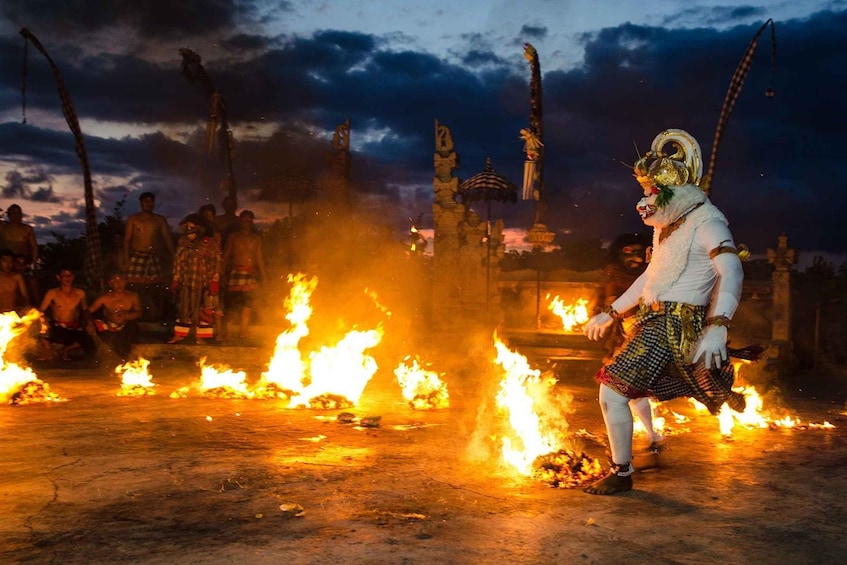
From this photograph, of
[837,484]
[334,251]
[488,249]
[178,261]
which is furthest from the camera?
[334,251]

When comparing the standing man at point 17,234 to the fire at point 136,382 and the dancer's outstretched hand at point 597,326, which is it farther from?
the dancer's outstretched hand at point 597,326

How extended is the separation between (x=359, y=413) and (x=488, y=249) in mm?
6621

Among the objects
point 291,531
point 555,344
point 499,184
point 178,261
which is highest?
point 499,184

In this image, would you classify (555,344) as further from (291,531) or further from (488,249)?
(291,531)

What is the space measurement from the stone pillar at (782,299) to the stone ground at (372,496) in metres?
4.38

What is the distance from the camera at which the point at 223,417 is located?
21.6 ft

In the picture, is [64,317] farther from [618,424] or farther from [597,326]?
[618,424]

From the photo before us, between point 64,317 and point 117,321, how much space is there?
28.1 inches

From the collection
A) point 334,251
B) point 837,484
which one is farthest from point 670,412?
point 334,251

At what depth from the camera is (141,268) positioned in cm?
1138

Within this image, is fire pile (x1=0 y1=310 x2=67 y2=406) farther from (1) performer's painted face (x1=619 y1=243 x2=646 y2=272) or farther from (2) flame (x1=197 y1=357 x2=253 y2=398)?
(1) performer's painted face (x1=619 y1=243 x2=646 y2=272)

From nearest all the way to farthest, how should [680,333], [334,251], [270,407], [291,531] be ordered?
[291,531] < [680,333] < [270,407] < [334,251]

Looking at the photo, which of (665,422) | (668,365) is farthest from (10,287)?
(668,365)

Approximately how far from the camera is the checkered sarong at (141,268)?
1133 centimetres
